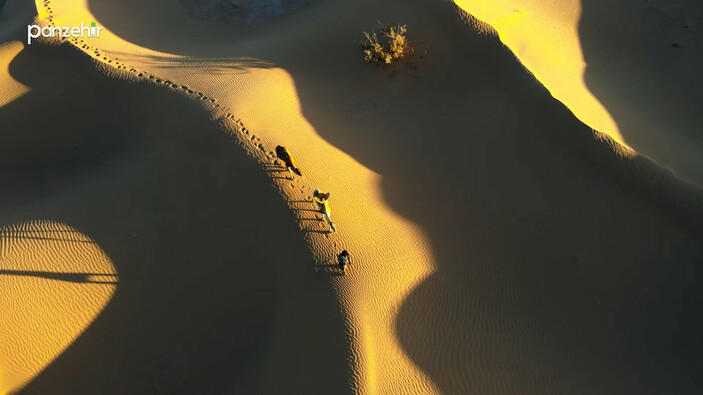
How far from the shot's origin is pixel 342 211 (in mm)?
8008

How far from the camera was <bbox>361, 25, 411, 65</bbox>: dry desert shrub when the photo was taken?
1065 cm

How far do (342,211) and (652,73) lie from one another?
30.6 feet

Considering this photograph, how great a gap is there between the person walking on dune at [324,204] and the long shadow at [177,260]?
1.99ft

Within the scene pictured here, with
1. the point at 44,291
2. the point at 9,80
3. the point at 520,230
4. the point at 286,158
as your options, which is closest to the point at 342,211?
the point at 286,158

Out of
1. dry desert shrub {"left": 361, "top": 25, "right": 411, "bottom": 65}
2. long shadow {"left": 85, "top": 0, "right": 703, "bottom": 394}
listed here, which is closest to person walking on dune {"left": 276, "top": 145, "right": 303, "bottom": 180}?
long shadow {"left": 85, "top": 0, "right": 703, "bottom": 394}

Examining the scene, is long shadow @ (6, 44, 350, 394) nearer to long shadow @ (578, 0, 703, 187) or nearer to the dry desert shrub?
the dry desert shrub

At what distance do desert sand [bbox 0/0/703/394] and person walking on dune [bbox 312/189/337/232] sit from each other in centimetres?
A: 25

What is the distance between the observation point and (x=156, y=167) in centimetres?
886

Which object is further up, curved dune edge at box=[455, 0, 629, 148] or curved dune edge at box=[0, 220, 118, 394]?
curved dune edge at box=[455, 0, 629, 148]

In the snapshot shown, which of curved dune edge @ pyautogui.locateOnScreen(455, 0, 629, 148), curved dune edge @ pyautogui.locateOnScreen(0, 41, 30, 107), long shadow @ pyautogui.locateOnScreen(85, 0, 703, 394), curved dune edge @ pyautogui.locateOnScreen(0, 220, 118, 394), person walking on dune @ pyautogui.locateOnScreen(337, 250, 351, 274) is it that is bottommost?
curved dune edge @ pyautogui.locateOnScreen(0, 220, 118, 394)

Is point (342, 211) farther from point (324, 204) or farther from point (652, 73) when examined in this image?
point (652, 73)

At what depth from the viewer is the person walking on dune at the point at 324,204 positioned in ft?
23.8

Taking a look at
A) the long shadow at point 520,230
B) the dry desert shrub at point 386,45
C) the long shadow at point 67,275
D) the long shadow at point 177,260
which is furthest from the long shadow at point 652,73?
the long shadow at point 67,275

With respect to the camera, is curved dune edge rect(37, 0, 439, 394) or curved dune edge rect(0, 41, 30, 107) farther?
curved dune edge rect(0, 41, 30, 107)
